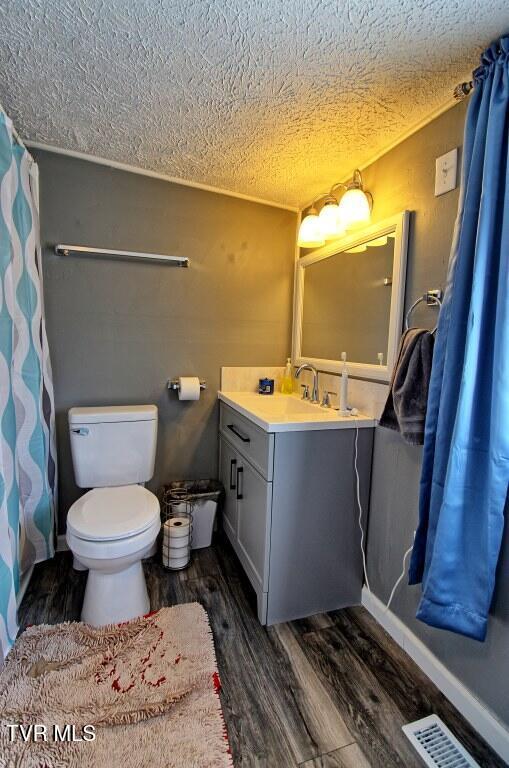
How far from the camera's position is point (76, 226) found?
1.87 meters

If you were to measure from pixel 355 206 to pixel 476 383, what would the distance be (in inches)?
38.7

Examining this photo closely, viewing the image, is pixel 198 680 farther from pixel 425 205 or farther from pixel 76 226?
pixel 76 226

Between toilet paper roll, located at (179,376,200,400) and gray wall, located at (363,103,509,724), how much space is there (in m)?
1.03

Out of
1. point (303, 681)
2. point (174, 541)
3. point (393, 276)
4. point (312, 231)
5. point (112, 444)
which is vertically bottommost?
point (303, 681)

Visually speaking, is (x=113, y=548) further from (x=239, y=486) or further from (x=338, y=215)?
(x=338, y=215)

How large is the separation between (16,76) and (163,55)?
58 centimetres

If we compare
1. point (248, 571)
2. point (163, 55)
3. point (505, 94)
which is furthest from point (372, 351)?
point (163, 55)

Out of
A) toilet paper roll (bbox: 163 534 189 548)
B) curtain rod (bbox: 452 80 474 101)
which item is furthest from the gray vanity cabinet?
curtain rod (bbox: 452 80 474 101)

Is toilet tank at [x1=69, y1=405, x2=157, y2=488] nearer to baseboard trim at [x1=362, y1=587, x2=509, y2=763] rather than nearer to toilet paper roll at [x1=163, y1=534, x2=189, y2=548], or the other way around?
toilet paper roll at [x1=163, y1=534, x2=189, y2=548]

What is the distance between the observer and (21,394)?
1.56 meters

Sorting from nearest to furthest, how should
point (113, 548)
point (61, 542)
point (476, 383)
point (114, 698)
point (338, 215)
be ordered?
1. point (476, 383)
2. point (114, 698)
3. point (113, 548)
4. point (338, 215)
5. point (61, 542)

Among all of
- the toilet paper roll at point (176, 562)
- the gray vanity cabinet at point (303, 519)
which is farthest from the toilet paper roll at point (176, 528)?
the gray vanity cabinet at point (303, 519)

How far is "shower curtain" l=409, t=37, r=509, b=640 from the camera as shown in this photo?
98cm

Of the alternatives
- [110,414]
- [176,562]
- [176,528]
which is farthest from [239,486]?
[110,414]
